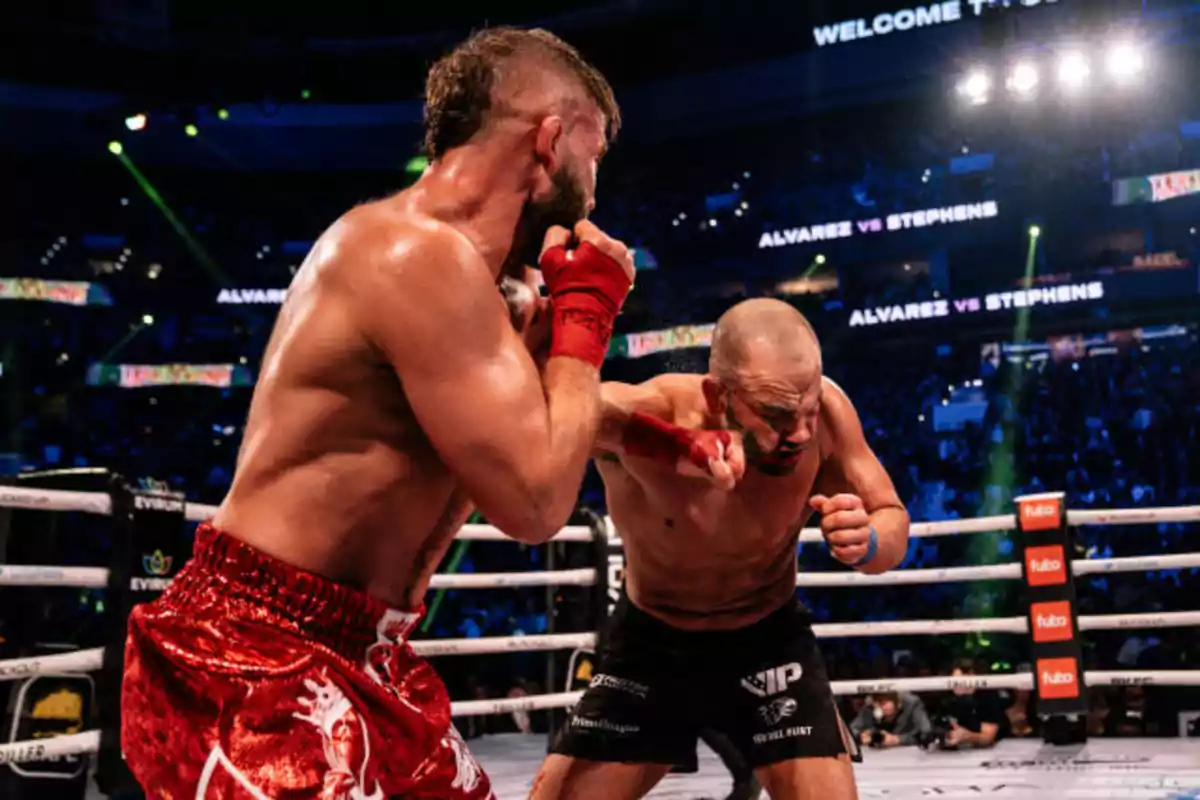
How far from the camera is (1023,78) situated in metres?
13.6

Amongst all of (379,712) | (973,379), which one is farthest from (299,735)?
(973,379)

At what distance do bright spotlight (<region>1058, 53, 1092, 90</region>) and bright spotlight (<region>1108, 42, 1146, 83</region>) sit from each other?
10.5 inches

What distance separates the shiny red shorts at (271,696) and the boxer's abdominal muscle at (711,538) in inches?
40.3

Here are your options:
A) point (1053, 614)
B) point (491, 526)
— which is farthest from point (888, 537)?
point (1053, 614)

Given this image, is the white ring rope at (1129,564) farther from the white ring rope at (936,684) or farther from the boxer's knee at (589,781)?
the boxer's knee at (589,781)

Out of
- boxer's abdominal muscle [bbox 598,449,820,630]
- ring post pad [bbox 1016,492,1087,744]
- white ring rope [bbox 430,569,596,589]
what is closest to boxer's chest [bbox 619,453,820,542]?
boxer's abdominal muscle [bbox 598,449,820,630]

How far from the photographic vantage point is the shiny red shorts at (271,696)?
48.5 inches

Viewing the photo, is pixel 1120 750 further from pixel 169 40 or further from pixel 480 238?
pixel 169 40

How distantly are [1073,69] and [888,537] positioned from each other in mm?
13001

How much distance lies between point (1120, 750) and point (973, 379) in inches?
416

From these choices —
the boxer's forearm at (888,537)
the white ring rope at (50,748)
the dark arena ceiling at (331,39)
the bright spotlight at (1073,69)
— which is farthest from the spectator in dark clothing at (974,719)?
the dark arena ceiling at (331,39)

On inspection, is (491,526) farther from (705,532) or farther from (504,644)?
(705,532)

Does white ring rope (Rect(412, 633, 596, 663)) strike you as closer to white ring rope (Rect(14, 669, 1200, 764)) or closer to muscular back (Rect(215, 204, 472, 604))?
white ring rope (Rect(14, 669, 1200, 764))

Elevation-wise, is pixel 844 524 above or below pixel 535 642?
above
